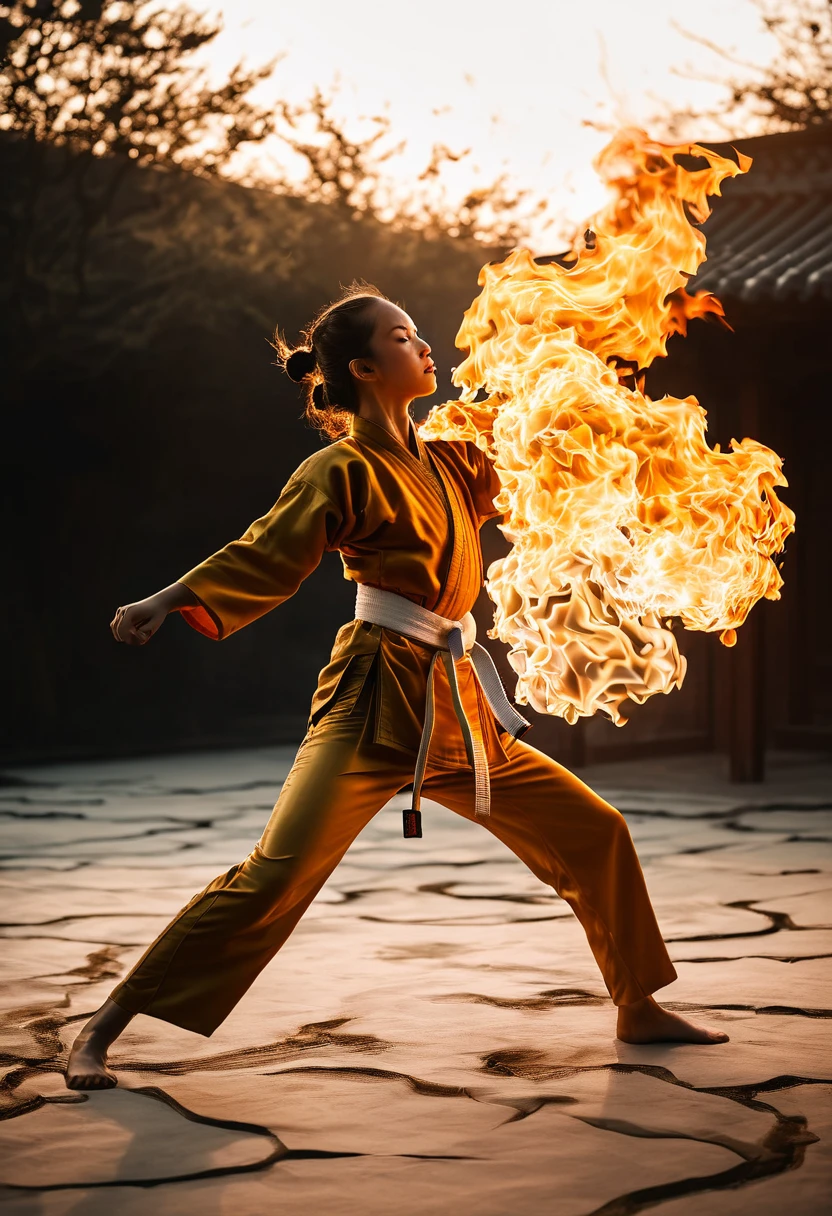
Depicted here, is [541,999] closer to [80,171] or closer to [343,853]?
[343,853]

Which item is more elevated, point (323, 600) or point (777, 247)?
point (777, 247)

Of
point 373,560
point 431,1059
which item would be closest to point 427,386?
point 373,560

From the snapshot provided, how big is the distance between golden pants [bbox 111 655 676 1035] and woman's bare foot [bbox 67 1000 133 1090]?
0.22 ft

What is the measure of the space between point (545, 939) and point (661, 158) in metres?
2.45

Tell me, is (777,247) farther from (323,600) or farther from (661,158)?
(661,158)

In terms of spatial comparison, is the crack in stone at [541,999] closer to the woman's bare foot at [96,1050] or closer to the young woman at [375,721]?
the young woman at [375,721]

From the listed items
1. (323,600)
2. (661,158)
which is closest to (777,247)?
(323,600)

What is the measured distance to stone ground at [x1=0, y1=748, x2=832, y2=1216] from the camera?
8.91ft

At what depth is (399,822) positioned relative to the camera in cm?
798

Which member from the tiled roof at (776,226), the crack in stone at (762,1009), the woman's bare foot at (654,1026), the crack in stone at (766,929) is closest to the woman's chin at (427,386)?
the woman's bare foot at (654,1026)

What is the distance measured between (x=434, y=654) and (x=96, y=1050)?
117 cm

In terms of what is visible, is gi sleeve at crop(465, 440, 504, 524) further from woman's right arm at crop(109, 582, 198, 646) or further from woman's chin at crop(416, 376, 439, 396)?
woman's right arm at crop(109, 582, 198, 646)

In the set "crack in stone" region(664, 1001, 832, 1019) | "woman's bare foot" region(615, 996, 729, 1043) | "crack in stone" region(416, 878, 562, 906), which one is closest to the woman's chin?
"woman's bare foot" region(615, 996, 729, 1043)

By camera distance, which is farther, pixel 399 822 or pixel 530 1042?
pixel 399 822
